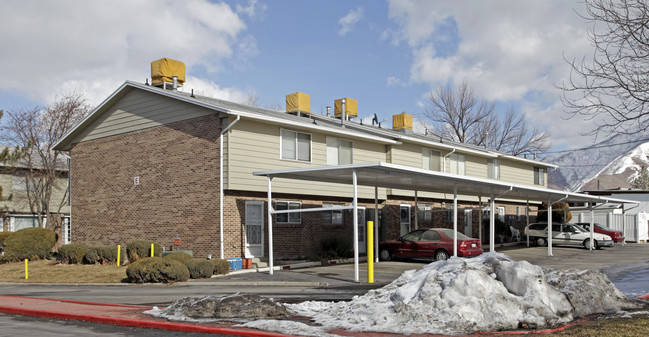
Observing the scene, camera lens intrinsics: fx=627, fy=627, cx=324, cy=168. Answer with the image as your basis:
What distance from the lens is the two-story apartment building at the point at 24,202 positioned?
37406 mm

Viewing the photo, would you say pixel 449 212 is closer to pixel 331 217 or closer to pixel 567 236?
pixel 567 236

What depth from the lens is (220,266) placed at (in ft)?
68.1

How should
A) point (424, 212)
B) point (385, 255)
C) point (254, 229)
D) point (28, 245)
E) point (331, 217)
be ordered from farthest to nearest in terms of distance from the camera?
point (424, 212) → point (28, 245) → point (331, 217) → point (385, 255) → point (254, 229)

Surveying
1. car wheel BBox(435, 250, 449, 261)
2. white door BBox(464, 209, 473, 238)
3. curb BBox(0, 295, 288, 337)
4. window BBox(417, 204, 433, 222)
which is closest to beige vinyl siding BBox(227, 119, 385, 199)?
car wheel BBox(435, 250, 449, 261)

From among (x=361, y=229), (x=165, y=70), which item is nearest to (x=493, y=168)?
(x=361, y=229)

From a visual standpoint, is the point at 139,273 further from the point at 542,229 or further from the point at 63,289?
the point at 542,229

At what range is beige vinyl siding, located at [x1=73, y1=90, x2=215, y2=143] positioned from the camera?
24781 millimetres

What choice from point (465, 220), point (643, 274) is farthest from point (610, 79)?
point (465, 220)

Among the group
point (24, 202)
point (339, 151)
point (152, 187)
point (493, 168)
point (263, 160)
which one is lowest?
point (24, 202)

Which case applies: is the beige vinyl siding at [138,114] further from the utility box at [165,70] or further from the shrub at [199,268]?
the shrub at [199,268]

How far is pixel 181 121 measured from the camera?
81.1 ft

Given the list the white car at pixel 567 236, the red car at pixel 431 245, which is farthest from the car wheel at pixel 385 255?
the white car at pixel 567 236

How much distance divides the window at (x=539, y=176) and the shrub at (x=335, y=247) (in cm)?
2398

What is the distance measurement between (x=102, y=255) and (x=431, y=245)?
42.3ft
